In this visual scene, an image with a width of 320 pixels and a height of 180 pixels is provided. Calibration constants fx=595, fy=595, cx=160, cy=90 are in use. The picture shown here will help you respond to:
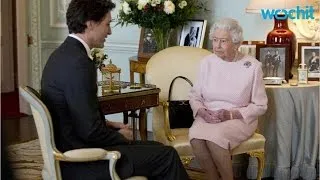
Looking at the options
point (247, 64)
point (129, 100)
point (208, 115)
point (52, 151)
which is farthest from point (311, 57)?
point (52, 151)

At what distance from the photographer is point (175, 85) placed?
3.96m

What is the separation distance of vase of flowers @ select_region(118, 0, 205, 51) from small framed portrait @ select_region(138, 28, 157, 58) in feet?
0.72

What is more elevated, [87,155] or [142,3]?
[142,3]

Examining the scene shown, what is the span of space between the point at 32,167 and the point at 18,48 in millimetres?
2572

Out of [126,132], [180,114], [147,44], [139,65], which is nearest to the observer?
[126,132]

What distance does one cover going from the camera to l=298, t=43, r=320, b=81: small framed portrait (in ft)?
13.6

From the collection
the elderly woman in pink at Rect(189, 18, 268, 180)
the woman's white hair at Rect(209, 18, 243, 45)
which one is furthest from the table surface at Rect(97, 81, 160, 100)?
the woman's white hair at Rect(209, 18, 243, 45)

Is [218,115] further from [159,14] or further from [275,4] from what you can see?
[159,14]

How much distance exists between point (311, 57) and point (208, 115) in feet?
3.46

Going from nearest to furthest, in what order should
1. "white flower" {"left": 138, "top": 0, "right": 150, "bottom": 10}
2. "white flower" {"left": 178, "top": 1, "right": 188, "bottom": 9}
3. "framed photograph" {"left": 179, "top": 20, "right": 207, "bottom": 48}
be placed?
1. "white flower" {"left": 138, "top": 0, "right": 150, "bottom": 10}
2. "white flower" {"left": 178, "top": 1, "right": 188, "bottom": 9}
3. "framed photograph" {"left": 179, "top": 20, "right": 207, "bottom": 48}

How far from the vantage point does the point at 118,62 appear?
19.7 ft

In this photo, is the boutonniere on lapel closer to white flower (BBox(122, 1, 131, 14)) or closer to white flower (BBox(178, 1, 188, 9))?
white flower (BBox(178, 1, 188, 9))

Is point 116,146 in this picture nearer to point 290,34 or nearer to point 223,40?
point 223,40

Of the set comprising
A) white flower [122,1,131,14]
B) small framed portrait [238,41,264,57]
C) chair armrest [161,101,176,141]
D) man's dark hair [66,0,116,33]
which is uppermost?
white flower [122,1,131,14]
